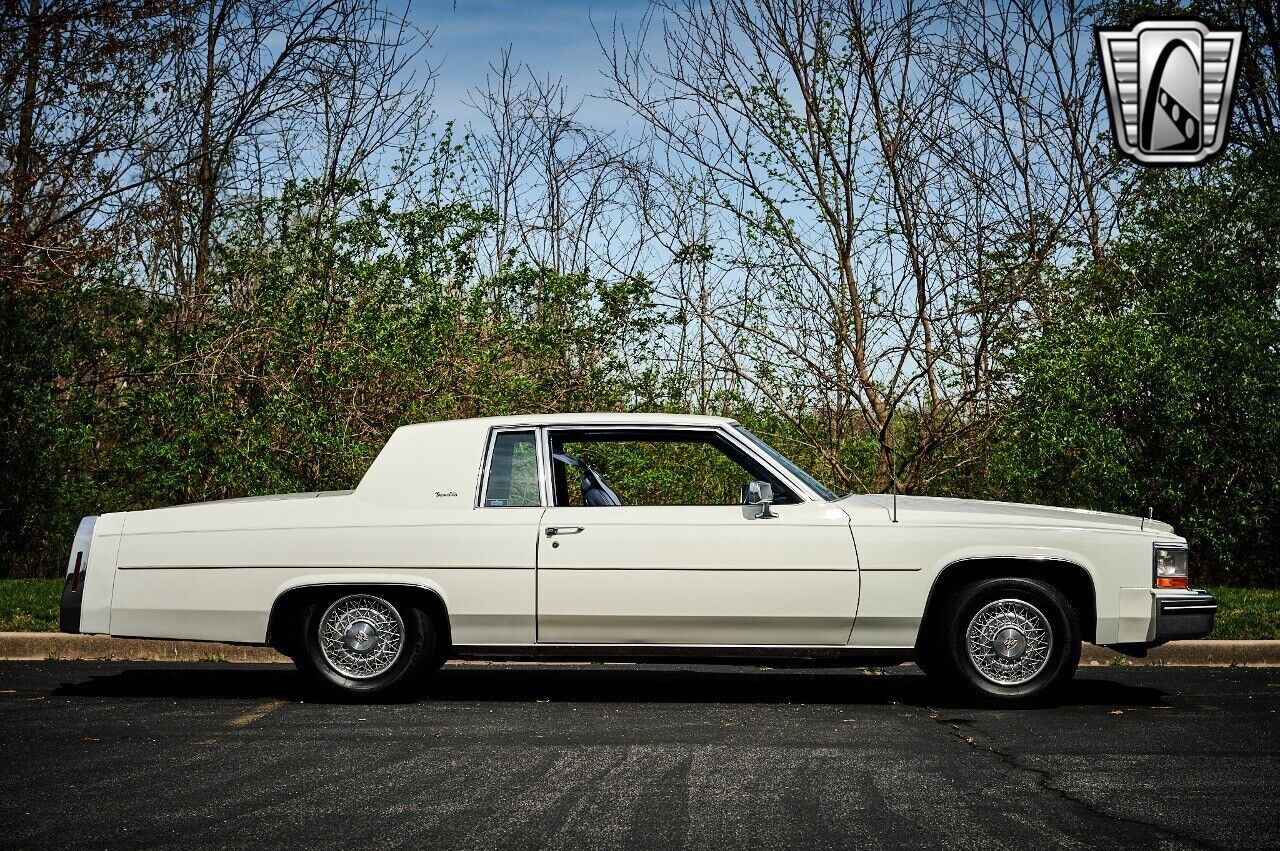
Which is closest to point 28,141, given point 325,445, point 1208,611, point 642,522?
point 325,445

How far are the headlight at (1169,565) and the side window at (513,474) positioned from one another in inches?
144

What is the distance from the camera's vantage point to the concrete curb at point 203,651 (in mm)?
10750

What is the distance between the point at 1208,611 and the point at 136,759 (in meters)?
5.99

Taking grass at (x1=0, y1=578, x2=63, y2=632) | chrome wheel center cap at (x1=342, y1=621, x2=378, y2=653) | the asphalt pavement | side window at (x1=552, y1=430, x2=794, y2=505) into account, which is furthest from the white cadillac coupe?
side window at (x1=552, y1=430, x2=794, y2=505)

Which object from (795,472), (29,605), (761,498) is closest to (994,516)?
(795,472)

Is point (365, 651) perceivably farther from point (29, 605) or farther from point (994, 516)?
point (29, 605)

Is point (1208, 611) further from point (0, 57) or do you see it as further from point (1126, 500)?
point (0, 57)

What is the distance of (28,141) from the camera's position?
16.4 m

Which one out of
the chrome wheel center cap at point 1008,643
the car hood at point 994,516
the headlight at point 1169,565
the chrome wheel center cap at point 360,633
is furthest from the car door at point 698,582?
the headlight at point 1169,565

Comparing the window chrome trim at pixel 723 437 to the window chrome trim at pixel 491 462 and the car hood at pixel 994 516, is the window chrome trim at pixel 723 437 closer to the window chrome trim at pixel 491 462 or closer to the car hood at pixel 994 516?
the window chrome trim at pixel 491 462

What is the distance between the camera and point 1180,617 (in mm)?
8250

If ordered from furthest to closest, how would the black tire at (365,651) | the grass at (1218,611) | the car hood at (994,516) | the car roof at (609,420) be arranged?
1. the grass at (1218,611)
2. the car roof at (609,420)
3. the black tire at (365,651)
4. the car hood at (994,516)

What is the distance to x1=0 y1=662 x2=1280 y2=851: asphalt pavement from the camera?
5.35 m

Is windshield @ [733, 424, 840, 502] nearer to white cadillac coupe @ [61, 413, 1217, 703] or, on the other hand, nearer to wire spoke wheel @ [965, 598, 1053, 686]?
white cadillac coupe @ [61, 413, 1217, 703]
